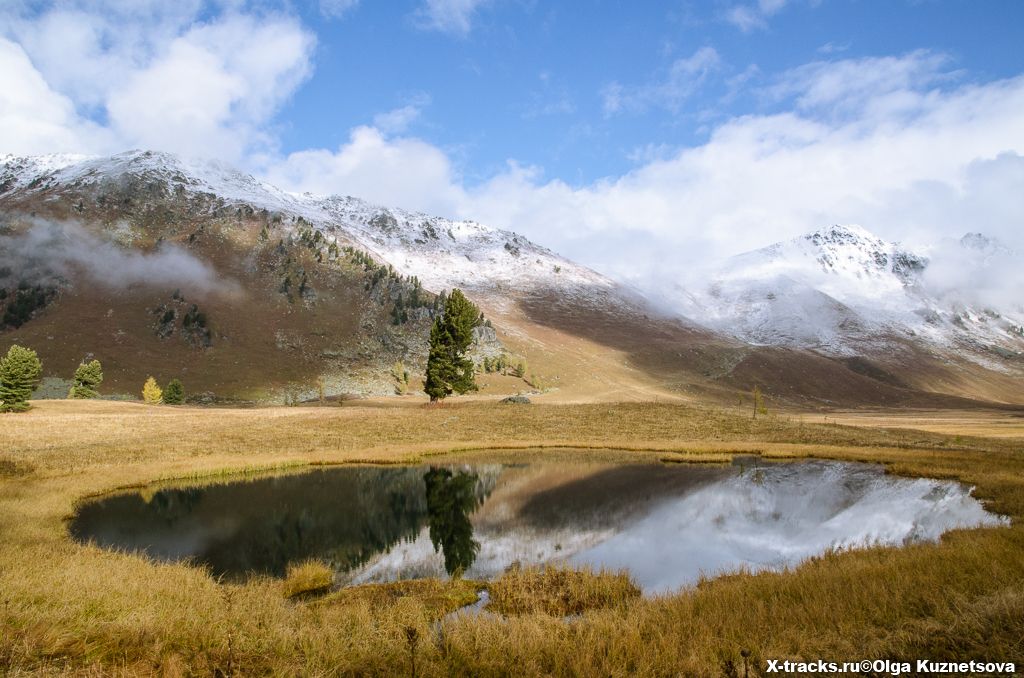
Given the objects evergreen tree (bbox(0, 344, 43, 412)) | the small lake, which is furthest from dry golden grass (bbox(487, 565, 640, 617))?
evergreen tree (bbox(0, 344, 43, 412))

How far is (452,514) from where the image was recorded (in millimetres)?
27469

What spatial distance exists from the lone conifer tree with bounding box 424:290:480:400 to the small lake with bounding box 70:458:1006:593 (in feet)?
129

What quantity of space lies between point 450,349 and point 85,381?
6745 cm

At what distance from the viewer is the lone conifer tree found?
7650 centimetres

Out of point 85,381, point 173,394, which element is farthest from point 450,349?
point 85,381

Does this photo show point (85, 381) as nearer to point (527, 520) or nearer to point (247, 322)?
point (247, 322)

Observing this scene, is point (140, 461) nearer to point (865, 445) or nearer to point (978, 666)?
point (978, 666)

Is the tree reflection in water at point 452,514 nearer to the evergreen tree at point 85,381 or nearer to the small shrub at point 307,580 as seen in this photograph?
the small shrub at point 307,580

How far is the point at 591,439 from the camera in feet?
176

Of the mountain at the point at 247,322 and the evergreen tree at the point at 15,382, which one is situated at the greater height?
the mountain at the point at 247,322

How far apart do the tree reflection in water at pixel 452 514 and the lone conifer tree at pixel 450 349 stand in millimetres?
36441

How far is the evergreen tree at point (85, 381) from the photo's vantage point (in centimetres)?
9181

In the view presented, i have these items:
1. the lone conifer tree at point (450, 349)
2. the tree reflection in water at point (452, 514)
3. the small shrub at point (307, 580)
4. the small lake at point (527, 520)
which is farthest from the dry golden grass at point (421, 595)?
the lone conifer tree at point (450, 349)

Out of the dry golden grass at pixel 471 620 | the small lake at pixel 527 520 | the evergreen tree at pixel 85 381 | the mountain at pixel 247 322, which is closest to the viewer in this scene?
the dry golden grass at pixel 471 620
